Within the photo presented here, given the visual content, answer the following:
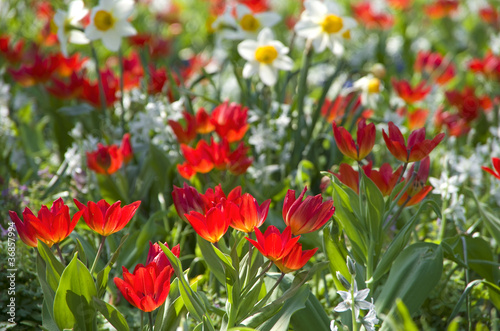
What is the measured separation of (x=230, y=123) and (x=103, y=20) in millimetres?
608

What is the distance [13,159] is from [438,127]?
65.1 inches

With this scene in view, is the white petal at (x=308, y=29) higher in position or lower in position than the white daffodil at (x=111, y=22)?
lower

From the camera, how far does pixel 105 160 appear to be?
4.69 ft

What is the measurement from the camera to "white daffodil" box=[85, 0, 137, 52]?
1701 mm

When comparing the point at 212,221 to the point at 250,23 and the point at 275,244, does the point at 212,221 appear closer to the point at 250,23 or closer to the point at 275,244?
the point at 275,244

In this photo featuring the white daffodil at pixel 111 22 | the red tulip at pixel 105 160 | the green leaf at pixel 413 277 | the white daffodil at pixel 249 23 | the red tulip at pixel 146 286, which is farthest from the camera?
the white daffodil at pixel 249 23

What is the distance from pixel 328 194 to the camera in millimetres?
1760

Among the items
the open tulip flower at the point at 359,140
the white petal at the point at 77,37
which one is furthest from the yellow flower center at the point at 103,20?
the open tulip flower at the point at 359,140

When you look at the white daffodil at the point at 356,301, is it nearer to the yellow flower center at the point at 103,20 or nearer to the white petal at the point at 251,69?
the white petal at the point at 251,69

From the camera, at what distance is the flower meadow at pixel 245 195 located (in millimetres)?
953

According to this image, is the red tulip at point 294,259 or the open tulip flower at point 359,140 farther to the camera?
the open tulip flower at point 359,140

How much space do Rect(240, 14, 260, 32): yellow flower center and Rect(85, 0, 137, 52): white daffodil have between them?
18.4 inches

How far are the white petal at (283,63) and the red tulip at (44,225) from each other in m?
1.02

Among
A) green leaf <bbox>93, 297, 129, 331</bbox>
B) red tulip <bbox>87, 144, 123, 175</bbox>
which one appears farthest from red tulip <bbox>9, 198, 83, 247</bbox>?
red tulip <bbox>87, 144, 123, 175</bbox>
